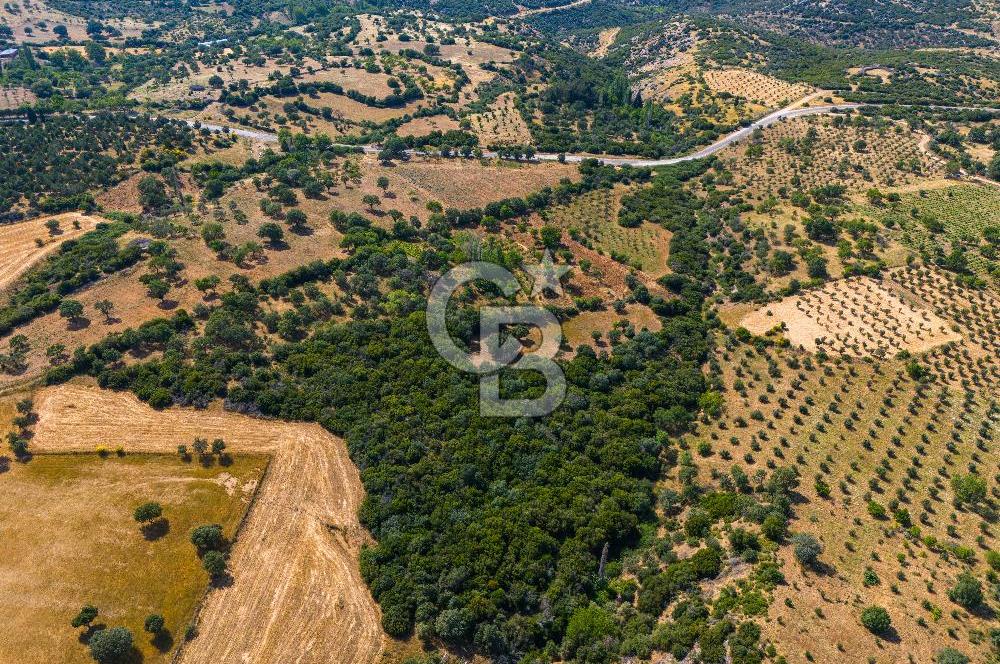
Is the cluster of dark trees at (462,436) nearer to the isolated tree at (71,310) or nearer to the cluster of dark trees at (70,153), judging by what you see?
the isolated tree at (71,310)

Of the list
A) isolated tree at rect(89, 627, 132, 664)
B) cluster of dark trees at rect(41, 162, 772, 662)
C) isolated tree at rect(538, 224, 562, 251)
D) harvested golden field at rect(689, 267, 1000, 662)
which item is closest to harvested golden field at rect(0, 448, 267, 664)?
isolated tree at rect(89, 627, 132, 664)

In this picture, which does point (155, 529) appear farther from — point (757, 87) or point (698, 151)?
point (757, 87)

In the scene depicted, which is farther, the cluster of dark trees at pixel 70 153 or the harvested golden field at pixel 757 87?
the harvested golden field at pixel 757 87

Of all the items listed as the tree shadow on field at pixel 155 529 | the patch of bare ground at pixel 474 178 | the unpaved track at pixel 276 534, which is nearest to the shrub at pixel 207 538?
the unpaved track at pixel 276 534

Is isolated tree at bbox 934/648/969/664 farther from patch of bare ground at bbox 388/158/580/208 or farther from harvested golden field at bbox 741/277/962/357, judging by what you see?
patch of bare ground at bbox 388/158/580/208

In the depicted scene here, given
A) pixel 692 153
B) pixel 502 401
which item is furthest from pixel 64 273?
pixel 692 153
